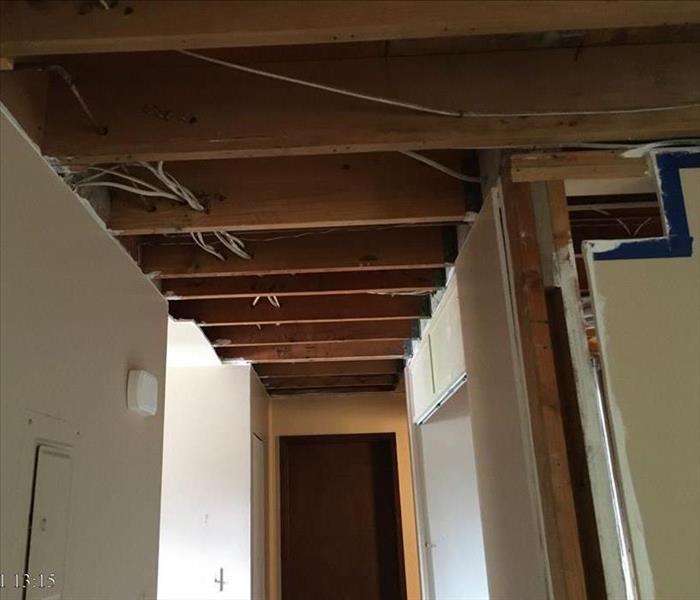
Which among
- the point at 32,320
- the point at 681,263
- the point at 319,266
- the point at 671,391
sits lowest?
the point at 671,391

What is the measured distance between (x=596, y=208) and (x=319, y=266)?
93cm

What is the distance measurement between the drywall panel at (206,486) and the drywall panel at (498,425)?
6.81 feet

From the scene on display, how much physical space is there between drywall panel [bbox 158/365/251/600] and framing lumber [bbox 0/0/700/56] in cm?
290

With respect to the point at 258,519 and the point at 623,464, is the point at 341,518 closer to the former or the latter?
the point at 258,519

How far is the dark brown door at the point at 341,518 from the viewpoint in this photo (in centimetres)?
486

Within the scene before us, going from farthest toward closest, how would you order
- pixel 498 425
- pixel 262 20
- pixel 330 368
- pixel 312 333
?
pixel 330 368 < pixel 312 333 < pixel 498 425 < pixel 262 20

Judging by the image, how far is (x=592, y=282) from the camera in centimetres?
142

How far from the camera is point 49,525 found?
4.23 feet

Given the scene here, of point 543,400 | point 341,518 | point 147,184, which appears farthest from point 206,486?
point 543,400

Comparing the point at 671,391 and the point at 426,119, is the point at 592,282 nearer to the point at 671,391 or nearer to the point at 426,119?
the point at 671,391

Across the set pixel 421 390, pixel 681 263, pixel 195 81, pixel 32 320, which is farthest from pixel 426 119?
pixel 421 390

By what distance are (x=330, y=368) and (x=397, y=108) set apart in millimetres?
3014

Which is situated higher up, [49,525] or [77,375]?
[77,375]

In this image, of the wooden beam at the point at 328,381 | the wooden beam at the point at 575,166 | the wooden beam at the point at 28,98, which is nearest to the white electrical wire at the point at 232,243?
the wooden beam at the point at 28,98
